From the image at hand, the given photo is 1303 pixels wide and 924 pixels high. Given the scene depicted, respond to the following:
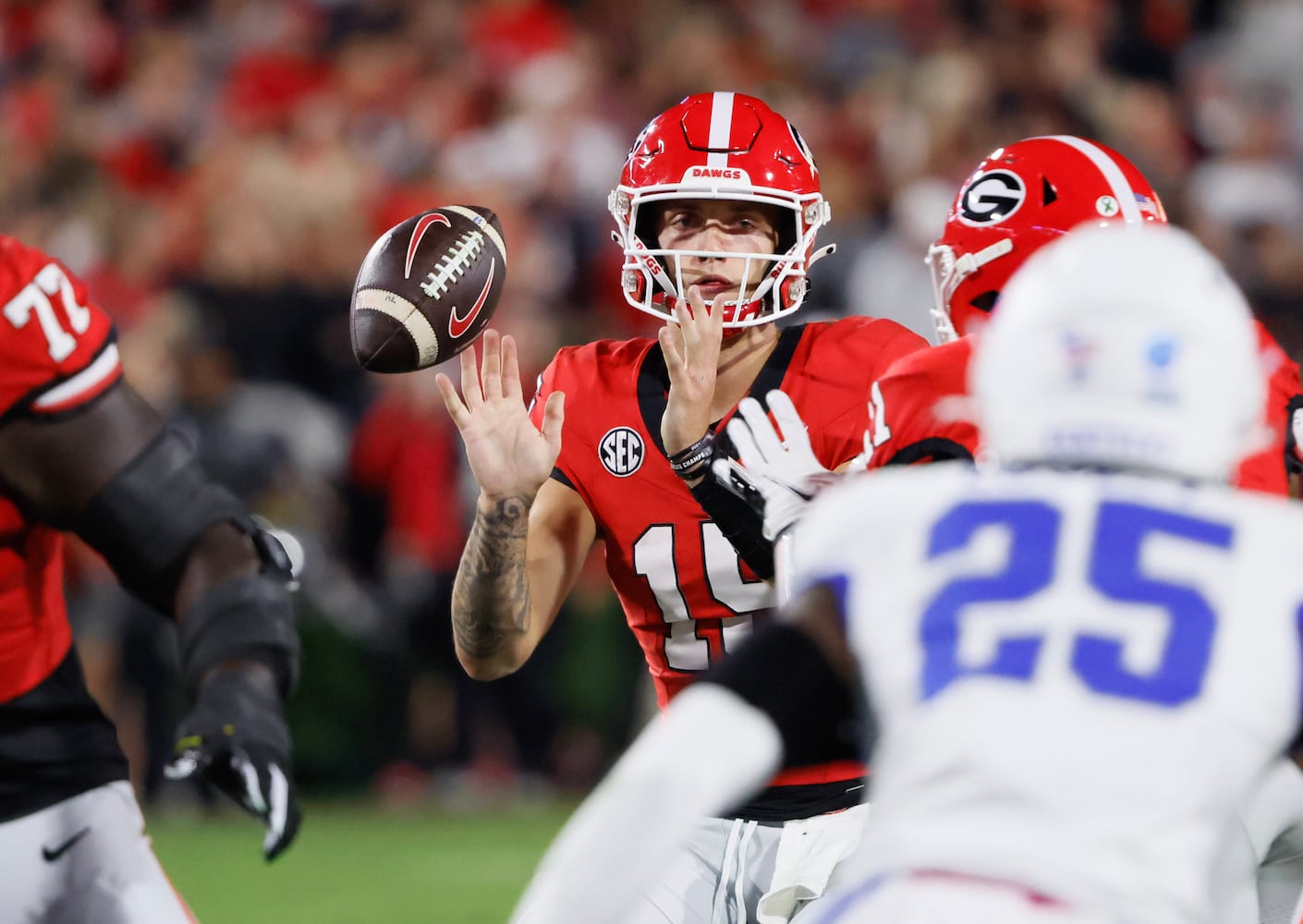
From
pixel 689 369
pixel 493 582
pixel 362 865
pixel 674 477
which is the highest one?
pixel 689 369

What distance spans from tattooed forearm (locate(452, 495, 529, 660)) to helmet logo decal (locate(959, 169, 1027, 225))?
37.0 inches

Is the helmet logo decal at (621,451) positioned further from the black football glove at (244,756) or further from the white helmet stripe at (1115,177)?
the black football glove at (244,756)

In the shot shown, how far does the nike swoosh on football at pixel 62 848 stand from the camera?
2.45 m

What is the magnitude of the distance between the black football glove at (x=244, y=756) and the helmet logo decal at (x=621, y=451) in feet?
4.19

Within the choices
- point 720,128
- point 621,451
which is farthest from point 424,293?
point 720,128

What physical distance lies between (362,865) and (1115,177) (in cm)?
430

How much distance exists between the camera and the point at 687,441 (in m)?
3.26

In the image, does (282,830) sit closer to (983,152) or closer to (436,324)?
(436,324)

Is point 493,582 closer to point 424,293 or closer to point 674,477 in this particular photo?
point 674,477

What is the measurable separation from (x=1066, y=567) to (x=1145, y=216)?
165 cm

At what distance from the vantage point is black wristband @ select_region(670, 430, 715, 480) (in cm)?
320

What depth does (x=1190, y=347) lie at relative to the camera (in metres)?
1.84

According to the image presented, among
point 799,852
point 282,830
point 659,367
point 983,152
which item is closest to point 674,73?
point 983,152

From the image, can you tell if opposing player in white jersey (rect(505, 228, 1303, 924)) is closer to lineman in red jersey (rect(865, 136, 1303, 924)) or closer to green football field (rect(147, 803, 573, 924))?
lineman in red jersey (rect(865, 136, 1303, 924))
